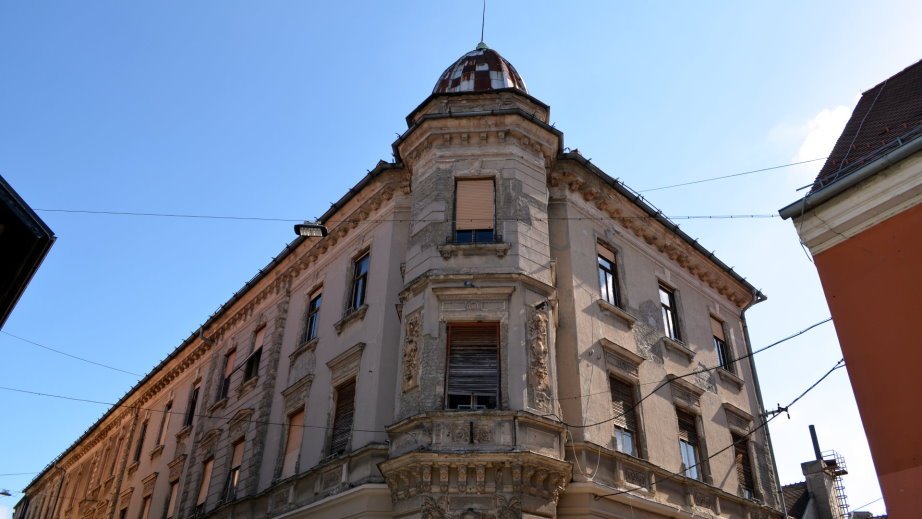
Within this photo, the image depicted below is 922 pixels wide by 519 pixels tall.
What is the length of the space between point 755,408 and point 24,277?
1972 cm

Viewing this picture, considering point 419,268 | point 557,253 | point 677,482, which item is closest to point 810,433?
point 677,482

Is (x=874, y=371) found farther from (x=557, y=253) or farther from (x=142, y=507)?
(x=142, y=507)

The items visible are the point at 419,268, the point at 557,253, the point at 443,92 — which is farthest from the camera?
the point at 443,92

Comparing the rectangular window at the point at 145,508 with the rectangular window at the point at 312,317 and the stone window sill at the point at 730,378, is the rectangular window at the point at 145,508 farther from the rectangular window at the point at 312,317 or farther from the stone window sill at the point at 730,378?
the stone window sill at the point at 730,378

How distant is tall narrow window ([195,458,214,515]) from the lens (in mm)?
20812

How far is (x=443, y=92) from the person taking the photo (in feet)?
59.9

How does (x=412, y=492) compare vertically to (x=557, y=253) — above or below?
below

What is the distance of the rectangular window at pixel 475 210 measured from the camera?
16141 mm

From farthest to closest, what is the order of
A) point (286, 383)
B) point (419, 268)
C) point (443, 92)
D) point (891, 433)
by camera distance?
1. point (286, 383)
2. point (443, 92)
3. point (419, 268)
4. point (891, 433)

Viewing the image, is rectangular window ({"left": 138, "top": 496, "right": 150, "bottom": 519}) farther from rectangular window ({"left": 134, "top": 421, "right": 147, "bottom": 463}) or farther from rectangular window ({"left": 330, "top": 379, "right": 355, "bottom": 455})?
rectangular window ({"left": 330, "top": 379, "right": 355, "bottom": 455})

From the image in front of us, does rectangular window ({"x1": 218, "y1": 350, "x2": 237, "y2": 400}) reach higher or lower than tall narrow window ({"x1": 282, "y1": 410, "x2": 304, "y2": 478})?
higher

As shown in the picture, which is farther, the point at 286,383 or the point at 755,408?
the point at 755,408

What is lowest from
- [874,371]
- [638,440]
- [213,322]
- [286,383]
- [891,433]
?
[891,433]

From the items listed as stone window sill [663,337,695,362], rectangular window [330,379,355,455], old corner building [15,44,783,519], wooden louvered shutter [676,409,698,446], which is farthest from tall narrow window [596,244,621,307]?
rectangular window [330,379,355,455]
